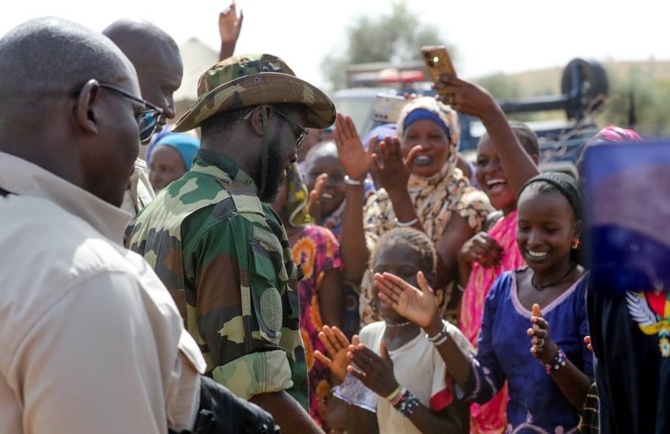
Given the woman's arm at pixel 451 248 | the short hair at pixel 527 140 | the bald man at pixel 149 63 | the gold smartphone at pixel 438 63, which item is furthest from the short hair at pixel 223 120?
the short hair at pixel 527 140

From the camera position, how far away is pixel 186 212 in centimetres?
287

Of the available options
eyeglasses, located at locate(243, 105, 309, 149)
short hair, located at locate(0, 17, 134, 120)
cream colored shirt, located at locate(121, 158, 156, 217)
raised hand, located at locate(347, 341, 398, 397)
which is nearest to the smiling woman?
raised hand, located at locate(347, 341, 398, 397)

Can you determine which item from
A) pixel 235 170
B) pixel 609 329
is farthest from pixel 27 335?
pixel 609 329

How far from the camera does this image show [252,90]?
3.04 metres

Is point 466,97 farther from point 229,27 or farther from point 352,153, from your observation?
point 229,27

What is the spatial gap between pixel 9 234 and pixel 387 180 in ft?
11.6

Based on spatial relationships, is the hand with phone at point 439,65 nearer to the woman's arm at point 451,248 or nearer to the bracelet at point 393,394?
the woman's arm at point 451,248

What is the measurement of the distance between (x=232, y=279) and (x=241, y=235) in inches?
4.8

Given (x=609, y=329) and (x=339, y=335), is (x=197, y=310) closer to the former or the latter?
(x=609, y=329)

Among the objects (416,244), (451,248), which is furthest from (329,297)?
(416,244)

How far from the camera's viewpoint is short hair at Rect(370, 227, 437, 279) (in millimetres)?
4641

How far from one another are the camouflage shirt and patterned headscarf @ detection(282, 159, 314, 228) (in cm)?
227

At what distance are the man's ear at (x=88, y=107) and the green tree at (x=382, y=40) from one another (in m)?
43.9

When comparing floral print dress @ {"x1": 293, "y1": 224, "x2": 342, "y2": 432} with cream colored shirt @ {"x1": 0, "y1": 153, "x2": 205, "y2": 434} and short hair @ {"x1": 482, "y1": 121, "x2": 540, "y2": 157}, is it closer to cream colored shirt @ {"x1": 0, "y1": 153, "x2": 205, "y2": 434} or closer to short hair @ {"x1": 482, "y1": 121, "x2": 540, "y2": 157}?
short hair @ {"x1": 482, "y1": 121, "x2": 540, "y2": 157}
